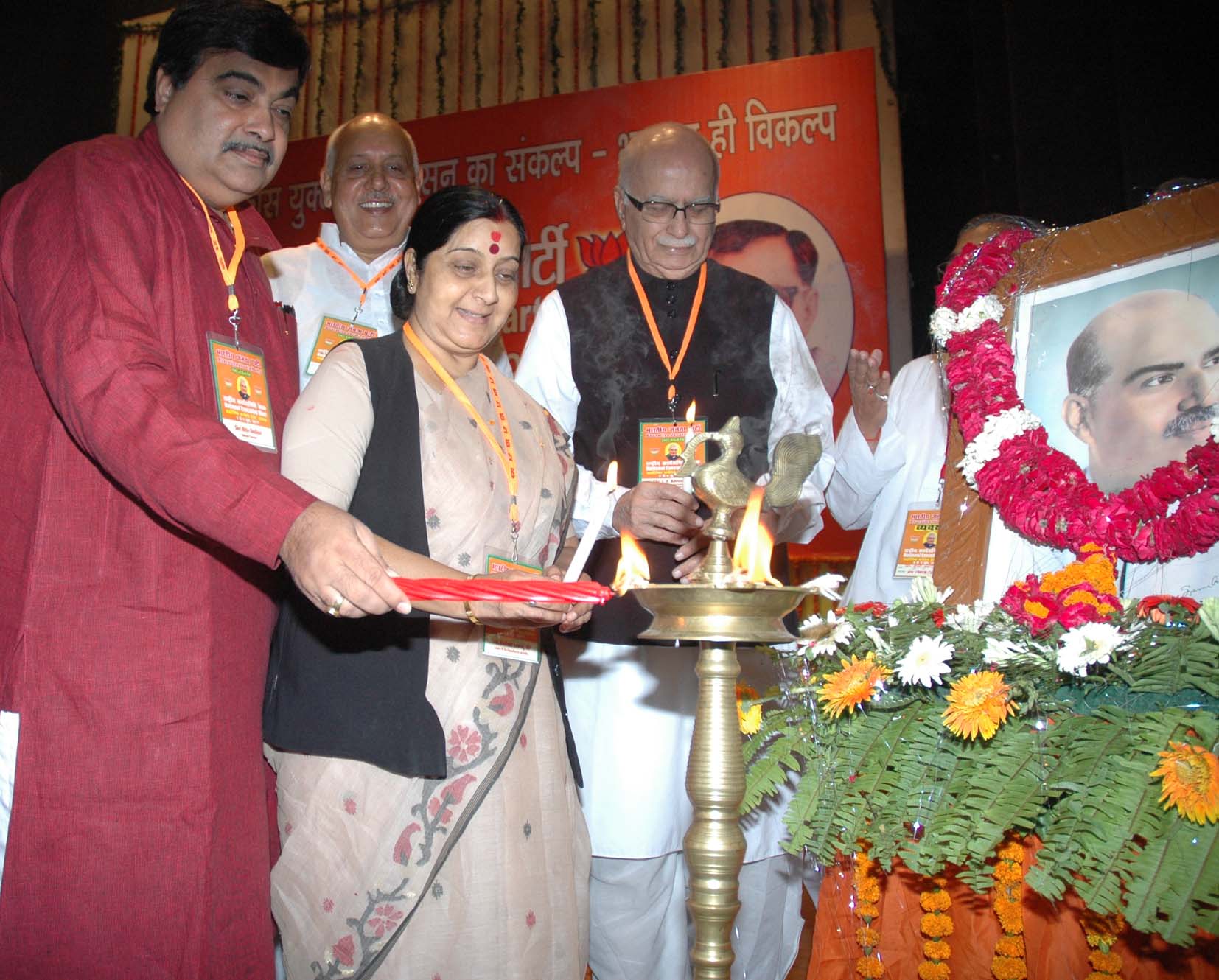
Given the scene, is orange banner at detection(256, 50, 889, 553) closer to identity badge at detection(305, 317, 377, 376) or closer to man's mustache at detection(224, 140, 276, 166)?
identity badge at detection(305, 317, 377, 376)

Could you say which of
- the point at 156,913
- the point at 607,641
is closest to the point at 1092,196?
the point at 607,641

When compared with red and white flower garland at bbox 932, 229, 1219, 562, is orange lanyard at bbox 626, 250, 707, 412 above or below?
above

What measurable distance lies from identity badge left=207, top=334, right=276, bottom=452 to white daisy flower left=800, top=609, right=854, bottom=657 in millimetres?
1021

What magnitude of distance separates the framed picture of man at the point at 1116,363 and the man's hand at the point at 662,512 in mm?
523

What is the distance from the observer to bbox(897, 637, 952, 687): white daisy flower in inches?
60.4

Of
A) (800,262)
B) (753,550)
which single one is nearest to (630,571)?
(753,550)

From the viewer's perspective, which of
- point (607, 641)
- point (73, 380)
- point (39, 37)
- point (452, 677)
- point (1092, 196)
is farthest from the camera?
point (39, 37)

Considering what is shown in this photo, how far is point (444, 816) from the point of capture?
5.61ft

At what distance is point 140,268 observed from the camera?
5.53 feet

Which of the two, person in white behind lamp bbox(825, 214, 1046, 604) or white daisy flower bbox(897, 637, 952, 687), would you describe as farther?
person in white behind lamp bbox(825, 214, 1046, 604)

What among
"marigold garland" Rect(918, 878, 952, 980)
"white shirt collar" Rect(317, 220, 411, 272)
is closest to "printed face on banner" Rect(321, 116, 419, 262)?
"white shirt collar" Rect(317, 220, 411, 272)

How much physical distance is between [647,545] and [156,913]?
1.49 meters

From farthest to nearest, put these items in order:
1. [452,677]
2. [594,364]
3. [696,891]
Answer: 1. [594,364]
2. [452,677]
3. [696,891]

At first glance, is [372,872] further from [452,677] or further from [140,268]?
[140,268]
